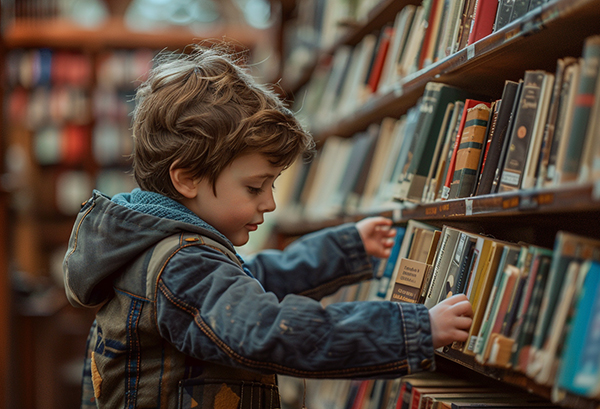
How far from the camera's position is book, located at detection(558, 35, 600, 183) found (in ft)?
2.50

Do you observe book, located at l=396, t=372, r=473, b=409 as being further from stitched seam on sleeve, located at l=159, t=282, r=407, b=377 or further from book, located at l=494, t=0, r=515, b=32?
book, located at l=494, t=0, r=515, b=32

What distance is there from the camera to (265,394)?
115 cm

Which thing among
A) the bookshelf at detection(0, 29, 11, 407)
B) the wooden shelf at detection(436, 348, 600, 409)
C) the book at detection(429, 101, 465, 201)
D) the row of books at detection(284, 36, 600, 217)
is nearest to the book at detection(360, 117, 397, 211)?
the row of books at detection(284, 36, 600, 217)

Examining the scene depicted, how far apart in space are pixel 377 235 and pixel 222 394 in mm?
642

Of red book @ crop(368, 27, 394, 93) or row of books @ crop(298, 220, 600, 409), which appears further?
red book @ crop(368, 27, 394, 93)

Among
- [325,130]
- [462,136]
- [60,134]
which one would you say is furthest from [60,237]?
[462,136]

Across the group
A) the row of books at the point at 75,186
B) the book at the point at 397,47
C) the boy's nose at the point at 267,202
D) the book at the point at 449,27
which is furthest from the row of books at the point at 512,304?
the row of books at the point at 75,186

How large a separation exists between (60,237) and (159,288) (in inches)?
174

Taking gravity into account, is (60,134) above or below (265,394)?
above

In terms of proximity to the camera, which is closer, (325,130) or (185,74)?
(185,74)

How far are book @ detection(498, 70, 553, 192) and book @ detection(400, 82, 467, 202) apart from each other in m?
0.33

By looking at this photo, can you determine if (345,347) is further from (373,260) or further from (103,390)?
(373,260)

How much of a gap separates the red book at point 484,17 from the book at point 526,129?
265 millimetres

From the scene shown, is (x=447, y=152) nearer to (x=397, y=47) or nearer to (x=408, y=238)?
(x=408, y=238)
